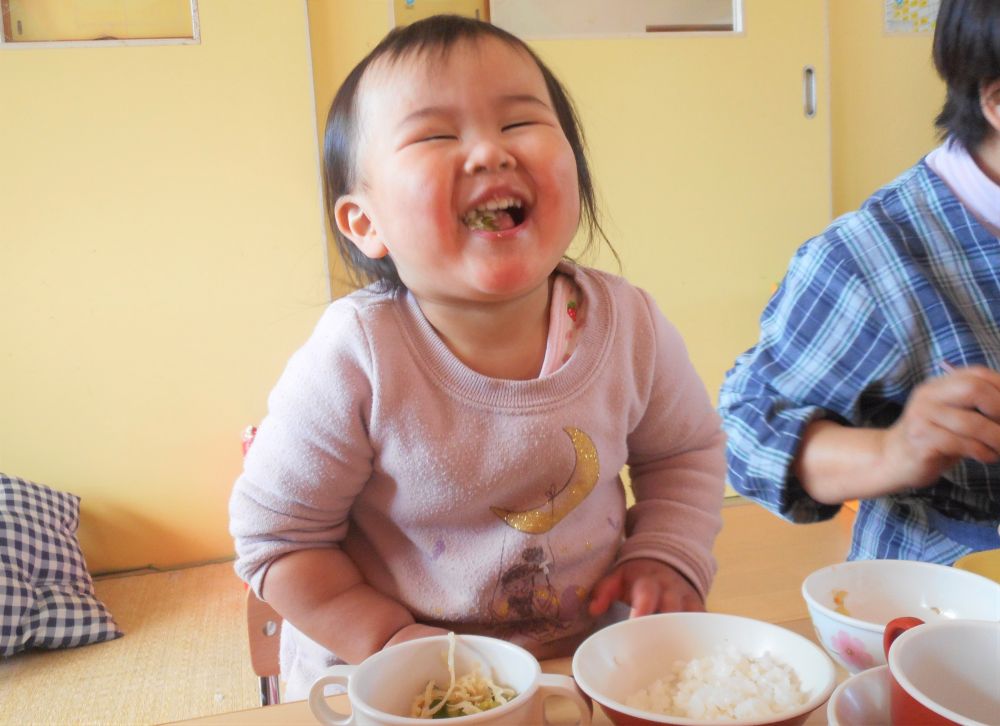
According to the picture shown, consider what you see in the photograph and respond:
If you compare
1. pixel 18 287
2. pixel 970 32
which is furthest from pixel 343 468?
pixel 18 287

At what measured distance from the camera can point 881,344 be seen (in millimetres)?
873

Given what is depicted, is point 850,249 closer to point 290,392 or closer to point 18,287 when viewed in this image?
point 290,392

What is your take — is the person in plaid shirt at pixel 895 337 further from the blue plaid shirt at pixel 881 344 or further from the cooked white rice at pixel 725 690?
the cooked white rice at pixel 725 690

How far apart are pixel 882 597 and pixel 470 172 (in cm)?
42

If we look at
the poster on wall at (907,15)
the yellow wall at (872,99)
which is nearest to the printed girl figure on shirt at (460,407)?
the yellow wall at (872,99)

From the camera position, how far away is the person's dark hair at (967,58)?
31.9 inches

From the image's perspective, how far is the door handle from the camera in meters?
2.75

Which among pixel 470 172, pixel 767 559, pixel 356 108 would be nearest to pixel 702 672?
pixel 470 172

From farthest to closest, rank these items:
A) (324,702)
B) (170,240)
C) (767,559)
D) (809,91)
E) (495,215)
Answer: (809,91) < (170,240) < (767,559) < (495,215) < (324,702)

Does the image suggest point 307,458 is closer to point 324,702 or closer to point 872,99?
point 324,702

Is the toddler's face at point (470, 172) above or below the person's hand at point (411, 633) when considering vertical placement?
above

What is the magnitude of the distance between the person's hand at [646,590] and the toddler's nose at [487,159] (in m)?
0.36

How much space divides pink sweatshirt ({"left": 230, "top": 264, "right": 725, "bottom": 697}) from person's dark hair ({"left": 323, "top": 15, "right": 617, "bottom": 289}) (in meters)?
0.06

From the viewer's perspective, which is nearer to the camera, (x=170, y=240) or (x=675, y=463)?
(x=675, y=463)
